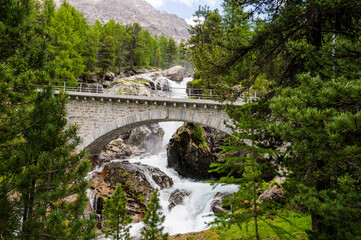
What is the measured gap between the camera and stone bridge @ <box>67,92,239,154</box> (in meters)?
15.3

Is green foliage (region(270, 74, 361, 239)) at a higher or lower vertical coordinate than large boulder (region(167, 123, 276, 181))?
higher

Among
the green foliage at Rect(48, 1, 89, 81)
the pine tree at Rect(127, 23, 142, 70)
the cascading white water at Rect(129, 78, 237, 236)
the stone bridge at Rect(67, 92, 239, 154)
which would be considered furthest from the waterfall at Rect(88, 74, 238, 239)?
the pine tree at Rect(127, 23, 142, 70)

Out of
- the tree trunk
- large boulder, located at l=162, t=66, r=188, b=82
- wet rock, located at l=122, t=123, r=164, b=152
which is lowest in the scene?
wet rock, located at l=122, t=123, r=164, b=152

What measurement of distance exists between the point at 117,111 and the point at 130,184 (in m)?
5.58

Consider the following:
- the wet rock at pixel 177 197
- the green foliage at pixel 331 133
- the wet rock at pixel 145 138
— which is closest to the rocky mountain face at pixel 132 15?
the wet rock at pixel 145 138

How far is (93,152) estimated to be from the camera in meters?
19.9

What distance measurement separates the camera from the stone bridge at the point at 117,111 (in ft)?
50.3

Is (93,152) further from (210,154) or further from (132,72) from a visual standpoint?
(132,72)

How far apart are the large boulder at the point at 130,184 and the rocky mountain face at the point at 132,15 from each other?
11357 cm

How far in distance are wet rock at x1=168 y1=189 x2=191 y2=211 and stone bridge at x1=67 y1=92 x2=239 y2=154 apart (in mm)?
5242

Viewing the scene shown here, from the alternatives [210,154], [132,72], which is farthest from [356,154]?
[132,72]

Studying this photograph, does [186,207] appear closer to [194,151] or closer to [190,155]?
[190,155]

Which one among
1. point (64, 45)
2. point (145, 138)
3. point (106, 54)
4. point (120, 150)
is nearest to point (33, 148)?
point (64, 45)

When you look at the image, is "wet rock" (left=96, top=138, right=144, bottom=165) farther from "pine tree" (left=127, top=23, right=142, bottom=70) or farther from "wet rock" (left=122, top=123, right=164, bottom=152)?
"pine tree" (left=127, top=23, right=142, bottom=70)
